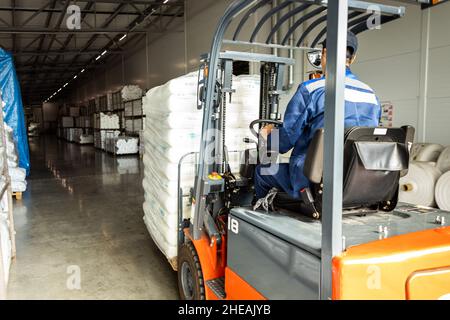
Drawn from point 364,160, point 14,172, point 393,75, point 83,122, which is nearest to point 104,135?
point 83,122

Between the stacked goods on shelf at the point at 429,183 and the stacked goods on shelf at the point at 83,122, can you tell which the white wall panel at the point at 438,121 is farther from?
the stacked goods on shelf at the point at 83,122

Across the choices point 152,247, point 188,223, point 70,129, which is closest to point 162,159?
point 188,223

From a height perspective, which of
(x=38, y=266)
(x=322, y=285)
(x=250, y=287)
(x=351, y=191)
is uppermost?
(x=351, y=191)

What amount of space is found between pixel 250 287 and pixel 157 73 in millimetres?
14793

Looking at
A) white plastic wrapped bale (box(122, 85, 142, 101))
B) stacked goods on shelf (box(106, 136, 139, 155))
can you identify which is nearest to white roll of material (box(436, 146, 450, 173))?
stacked goods on shelf (box(106, 136, 139, 155))

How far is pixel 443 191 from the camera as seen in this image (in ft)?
13.5

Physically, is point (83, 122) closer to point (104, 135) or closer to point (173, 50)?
point (104, 135)

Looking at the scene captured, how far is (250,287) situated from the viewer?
2010 mm

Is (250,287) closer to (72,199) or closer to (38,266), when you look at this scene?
(38,266)

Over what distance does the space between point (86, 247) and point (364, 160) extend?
3.84m

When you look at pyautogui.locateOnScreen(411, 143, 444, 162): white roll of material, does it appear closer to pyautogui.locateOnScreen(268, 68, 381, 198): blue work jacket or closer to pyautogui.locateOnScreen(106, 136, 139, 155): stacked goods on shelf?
pyautogui.locateOnScreen(268, 68, 381, 198): blue work jacket

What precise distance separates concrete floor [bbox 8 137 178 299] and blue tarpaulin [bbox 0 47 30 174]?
110 cm

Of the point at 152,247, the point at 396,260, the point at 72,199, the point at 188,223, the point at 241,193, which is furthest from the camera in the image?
the point at 72,199

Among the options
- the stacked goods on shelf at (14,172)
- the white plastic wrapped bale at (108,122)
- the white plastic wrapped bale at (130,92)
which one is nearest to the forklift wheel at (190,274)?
the stacked goods on shelf at (14,172)
